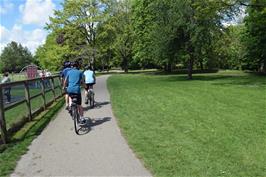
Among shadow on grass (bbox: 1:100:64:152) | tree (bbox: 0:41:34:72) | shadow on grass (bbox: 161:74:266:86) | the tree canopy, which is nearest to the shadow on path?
shadow on grass (bbox: 1:100:64:152)

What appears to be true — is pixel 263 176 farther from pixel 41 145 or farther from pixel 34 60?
pixel 34 60

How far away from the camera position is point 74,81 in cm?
1034

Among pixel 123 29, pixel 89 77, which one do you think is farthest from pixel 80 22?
pixel 89 77

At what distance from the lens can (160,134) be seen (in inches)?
365

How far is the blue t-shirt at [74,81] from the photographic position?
33.7ft

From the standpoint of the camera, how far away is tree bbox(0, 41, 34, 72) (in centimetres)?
13662

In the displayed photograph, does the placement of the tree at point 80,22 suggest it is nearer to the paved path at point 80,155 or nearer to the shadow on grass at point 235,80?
the shadow on grass at point 235,80

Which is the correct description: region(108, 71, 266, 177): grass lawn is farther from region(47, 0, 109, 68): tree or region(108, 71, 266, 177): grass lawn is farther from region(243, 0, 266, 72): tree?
region(47, 0, 109, 68): tree

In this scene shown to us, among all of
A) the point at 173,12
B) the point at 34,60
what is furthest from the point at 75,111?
the point at 34,60

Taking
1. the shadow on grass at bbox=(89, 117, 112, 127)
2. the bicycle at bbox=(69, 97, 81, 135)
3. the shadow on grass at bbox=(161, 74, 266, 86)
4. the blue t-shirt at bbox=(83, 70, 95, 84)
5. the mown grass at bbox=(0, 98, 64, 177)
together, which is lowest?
the shadow on grass at bbox=(161, 74, 266, 86)

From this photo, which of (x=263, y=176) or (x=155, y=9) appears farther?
(x=155, y=9)

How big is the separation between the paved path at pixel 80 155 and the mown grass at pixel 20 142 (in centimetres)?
14

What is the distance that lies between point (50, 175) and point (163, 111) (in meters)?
7.66

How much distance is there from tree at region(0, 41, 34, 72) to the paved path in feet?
423
